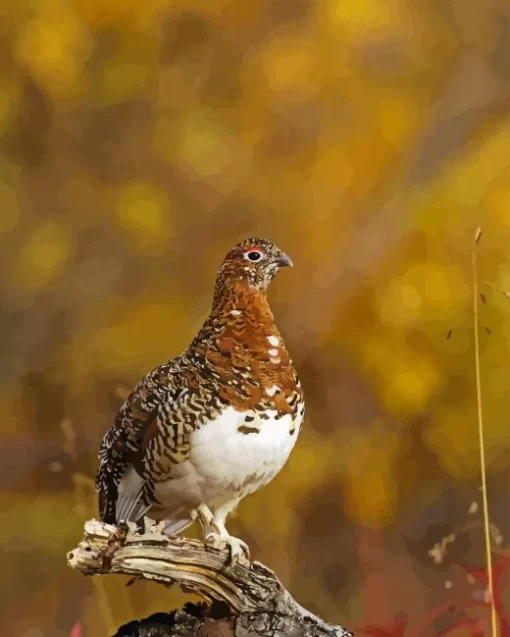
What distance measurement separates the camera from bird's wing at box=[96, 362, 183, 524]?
1217 millimetres

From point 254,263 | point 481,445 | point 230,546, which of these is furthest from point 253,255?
point 481,445

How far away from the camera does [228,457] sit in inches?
45.8

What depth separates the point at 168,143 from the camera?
1.52m

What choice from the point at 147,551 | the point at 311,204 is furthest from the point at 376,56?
the point at 147,551

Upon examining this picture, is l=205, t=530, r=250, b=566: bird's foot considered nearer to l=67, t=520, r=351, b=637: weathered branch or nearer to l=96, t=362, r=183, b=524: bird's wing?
l=67, t=520, r=351, b=637: weathered branch

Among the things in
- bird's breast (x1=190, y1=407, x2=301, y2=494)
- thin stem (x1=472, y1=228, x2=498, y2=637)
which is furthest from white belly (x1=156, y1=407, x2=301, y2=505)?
thin stem (x1=472, y1=228, x2=498, y2=637)

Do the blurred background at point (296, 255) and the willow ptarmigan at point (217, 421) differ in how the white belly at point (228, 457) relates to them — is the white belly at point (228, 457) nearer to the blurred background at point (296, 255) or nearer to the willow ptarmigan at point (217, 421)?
the willow ptarmigan at point (217, 421)

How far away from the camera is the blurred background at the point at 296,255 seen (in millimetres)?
1453

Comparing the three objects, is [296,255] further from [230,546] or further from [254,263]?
[230,546]

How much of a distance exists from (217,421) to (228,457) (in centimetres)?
5

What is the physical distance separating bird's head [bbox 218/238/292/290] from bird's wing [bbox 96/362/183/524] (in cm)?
16

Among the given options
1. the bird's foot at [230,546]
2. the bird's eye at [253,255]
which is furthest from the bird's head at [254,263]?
the bird's foot at [230,546]

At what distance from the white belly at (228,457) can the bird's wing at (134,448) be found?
6cm

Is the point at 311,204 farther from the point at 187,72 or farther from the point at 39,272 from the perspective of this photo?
the point at 39,272
